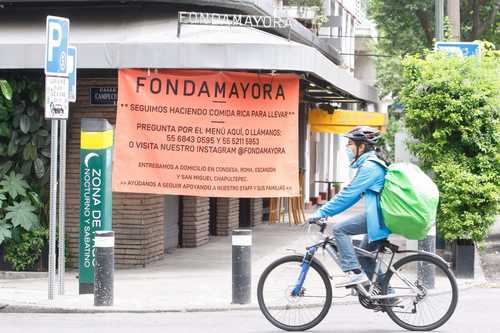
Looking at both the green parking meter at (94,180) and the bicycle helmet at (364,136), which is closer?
the bicycle helmet at (364,136)

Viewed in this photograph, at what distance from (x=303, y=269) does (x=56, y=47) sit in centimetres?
411

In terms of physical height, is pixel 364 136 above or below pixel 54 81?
below

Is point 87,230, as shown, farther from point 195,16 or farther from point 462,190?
point 462,190

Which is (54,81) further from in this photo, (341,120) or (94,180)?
(341,120)

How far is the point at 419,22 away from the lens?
3291 centimetres

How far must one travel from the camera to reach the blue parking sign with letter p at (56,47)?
11633 millimetres

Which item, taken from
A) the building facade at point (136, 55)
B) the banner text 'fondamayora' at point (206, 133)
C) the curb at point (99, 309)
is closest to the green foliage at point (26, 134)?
the building facade at point (136, 55)

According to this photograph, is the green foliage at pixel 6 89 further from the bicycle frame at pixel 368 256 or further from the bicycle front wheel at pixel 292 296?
the bicycle frame at pixel 368 256

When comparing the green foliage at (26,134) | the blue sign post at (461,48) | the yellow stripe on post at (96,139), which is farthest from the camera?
the blue sign post at (461,48)

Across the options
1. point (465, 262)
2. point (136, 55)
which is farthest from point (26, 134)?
point (465, 262)

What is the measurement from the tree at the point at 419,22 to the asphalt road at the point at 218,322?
19048 millimetres

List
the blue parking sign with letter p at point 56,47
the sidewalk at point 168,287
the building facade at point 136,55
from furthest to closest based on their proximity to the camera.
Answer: the building facade at point 136,55
the blue parking sign with letter p at point 56,47
the sidewalk at point 168,287

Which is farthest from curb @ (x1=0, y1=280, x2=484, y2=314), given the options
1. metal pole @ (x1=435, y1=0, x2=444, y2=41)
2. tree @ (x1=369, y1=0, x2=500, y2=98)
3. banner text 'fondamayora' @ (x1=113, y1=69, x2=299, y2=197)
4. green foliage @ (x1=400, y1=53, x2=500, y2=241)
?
tree @ (x1=369, y1=0, x2=500, y2=98)

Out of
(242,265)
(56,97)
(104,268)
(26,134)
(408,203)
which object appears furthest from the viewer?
(26,134)
